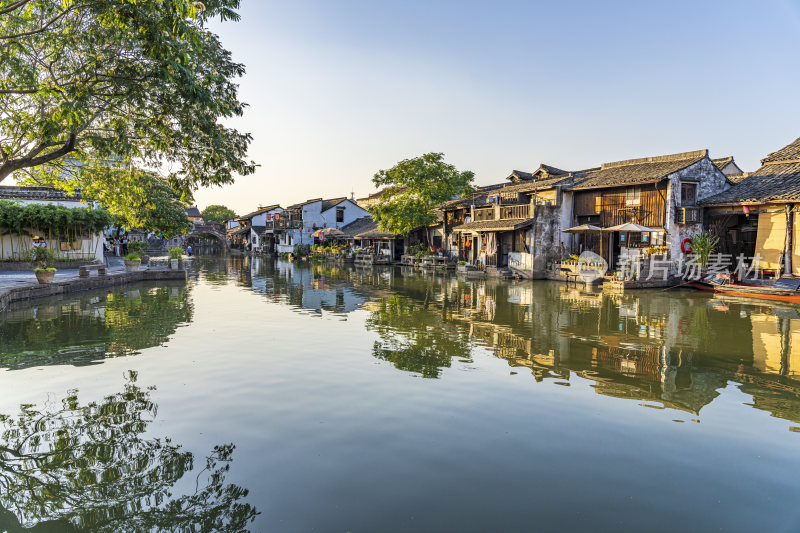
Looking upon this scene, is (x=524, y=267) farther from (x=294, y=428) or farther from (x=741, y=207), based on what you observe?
(x=294, y=428)

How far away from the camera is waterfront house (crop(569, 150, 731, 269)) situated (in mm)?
23375

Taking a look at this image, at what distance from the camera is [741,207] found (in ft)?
72.1

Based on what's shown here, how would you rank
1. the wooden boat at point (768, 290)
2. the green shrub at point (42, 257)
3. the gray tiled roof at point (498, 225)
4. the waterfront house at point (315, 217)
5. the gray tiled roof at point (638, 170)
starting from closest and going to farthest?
the wooden boat at point (768, 290) < the green shrub at point (42, 257) < the gray tiled roof at point (638, 170) < the gray tiled roof at point (498, 225) < the waterfront house at point (315, 217)

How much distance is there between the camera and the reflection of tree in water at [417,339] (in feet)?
28.6

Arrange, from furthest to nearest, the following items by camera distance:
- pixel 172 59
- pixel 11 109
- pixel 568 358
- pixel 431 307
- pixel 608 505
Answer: pixel 431 307
pixel 11 109
pixel 568 358
pixel 172 59
pixel 608 505

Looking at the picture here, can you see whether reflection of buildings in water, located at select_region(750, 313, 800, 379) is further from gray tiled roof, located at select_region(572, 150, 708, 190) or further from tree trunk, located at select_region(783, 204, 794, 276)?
gray tiled roof, located at select_region(572, 150, 708, 190)

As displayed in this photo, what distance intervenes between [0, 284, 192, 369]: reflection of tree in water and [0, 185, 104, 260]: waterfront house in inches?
580

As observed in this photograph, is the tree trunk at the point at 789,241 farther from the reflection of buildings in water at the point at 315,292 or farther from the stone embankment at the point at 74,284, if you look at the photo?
the stone embankment at the point at 74,284

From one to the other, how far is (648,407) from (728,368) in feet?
10.6

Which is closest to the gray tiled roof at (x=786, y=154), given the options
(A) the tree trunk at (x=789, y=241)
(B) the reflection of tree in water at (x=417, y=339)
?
(A) the tree trunk at (x=789, y=241)

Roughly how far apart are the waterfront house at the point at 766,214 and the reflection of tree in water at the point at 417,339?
16302 mm

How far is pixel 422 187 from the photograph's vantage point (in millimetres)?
35219

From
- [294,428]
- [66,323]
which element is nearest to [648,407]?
[294,428]

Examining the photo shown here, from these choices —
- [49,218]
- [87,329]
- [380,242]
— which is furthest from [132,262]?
[380,242]
